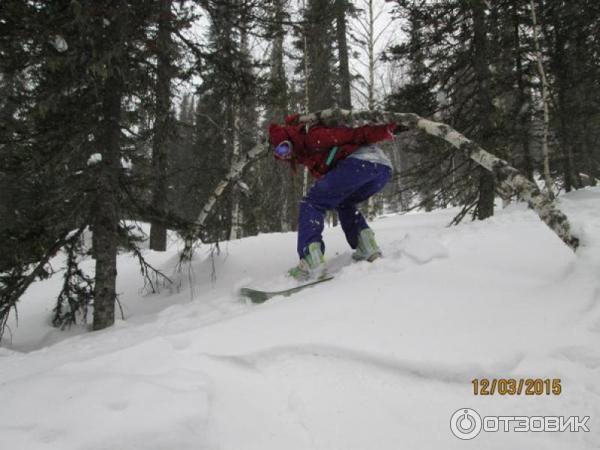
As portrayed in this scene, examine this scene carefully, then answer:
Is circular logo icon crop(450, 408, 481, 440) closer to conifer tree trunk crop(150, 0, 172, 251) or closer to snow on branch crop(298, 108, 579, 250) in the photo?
snow on branch crop(298, 108, 579, 250)

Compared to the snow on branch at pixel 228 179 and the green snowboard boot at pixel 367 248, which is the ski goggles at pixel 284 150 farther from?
the green snowboard boot at pixel 367 248

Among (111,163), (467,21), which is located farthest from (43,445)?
(467,21)

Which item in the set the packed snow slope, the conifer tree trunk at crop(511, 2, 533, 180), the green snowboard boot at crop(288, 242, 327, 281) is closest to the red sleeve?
the green snowboard boot at crop(288, 242, 327, 281)

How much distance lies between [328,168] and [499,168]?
5.73 ft

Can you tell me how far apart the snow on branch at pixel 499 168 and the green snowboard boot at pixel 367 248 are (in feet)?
4.13

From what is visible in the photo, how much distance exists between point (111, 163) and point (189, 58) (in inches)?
78.8

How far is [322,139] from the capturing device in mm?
3926

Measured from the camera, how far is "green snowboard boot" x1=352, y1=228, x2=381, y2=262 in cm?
396

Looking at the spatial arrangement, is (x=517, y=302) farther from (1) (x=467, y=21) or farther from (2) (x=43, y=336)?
(1) (x=467, y=21)

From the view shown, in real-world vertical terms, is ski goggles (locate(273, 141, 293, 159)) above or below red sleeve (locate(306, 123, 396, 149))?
below

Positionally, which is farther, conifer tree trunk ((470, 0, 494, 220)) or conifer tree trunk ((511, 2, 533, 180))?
conifer tree trunk ((511, 2, 533, 180))

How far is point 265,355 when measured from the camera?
2180mm

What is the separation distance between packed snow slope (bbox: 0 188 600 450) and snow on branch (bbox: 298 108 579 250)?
0.14 metres
